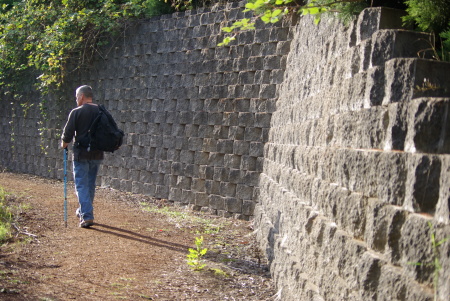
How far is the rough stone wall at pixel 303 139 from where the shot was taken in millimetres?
2174

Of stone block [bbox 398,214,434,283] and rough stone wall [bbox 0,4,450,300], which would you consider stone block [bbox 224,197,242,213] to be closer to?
rough stone wall [bbox 0,4,450,300]

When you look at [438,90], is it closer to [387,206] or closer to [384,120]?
[384,120]

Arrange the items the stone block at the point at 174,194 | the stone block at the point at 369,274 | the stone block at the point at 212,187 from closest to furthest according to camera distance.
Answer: the stone block at the point at 369,274 < the stone block at the point at 212,187 < the stone block at the point at 174,194

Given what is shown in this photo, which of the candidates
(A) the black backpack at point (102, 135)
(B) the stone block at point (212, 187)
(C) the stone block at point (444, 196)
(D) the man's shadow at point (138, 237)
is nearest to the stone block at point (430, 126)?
(C) the stone block at point (444, 196)

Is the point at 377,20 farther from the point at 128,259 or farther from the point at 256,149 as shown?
the point at 256,149

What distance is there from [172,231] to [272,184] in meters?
1.85

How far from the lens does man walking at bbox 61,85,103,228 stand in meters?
6.97

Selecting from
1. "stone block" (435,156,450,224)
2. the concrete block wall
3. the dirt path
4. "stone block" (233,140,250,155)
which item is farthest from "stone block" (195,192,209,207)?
"stone block" (435,156,450,224)

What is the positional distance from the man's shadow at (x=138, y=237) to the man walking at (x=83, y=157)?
0.69 ft

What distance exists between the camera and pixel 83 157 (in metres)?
7.04

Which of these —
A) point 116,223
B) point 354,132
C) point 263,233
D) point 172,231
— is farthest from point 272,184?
point 354,132

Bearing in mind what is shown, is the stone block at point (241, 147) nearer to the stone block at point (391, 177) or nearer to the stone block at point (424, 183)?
the stone block at point (391, 177)

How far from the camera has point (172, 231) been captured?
23.9 feet

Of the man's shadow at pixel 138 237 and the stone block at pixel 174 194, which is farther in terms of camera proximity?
the stone block at pixel 174 194
